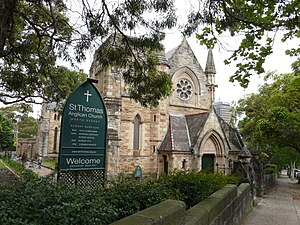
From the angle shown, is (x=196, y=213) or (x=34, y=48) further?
(x=34, y=48)

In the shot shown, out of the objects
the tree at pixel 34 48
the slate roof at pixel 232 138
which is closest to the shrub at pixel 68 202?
the tree at pixel 34 48

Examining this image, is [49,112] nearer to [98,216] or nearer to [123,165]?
[123,165]

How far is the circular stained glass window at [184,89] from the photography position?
23.2 m

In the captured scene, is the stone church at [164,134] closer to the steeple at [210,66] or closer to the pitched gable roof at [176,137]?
the pitched gable roof at [176,137]

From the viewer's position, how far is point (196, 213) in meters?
3.82

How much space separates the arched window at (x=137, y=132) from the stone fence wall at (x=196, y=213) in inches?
529

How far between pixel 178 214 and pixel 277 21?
4546 mm

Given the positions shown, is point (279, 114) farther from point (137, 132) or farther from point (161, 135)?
point (137, 132)

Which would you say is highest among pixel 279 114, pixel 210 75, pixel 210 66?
pixel 210 66

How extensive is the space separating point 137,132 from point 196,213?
16483mm

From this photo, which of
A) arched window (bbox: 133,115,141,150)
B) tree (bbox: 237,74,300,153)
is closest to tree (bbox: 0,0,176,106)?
tree (bbox: 237,74,300,153)

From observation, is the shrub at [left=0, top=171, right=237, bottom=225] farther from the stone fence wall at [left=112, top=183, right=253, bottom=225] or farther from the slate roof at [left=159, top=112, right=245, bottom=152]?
the slate roof at [left=159, top=112, right=245, bottom=152]

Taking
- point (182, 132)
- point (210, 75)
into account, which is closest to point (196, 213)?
point (182, 132)

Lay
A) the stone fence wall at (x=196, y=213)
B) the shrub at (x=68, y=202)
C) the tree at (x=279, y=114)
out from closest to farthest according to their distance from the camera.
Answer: the shrub at (x=68, y=202) → the stone fence wall at (x=196, y=213) → the tree at (x=279, y=114)
